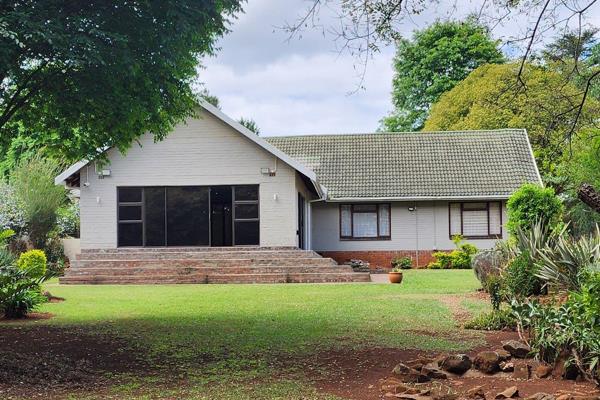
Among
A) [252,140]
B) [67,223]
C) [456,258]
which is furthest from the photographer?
[67,223]

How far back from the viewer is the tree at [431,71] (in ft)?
151

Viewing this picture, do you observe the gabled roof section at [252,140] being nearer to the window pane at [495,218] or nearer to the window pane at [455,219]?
the window pane at [455,219]

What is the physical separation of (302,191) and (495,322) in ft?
52.2

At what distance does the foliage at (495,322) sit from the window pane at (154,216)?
49.8 ft

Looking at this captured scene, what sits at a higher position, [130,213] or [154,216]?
[130,213]

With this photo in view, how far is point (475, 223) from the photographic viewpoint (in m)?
29.8

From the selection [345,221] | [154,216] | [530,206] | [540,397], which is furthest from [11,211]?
[540,397]

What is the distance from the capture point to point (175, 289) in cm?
1986

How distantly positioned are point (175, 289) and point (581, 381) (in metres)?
14.0

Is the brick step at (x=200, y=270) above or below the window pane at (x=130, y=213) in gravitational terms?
below

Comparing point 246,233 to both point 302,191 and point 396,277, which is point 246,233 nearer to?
point 302,191

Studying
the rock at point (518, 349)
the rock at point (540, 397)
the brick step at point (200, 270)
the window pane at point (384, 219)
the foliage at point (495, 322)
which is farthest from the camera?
the window pane at point (384, 219)

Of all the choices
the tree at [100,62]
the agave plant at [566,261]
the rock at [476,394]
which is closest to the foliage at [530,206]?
the agave plant at [566,261]

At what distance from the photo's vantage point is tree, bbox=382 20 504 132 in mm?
45938
